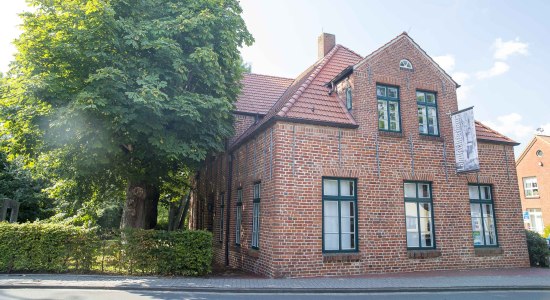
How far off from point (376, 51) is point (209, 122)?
5868mm

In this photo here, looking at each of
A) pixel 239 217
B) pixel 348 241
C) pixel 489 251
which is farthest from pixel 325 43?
pixel 489 251

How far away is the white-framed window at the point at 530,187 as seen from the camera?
31747mm

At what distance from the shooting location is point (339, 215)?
33.7 ft

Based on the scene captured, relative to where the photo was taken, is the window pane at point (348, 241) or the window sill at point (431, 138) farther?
the window sill at point (431, 138)

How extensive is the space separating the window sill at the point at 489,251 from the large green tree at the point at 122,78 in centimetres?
894

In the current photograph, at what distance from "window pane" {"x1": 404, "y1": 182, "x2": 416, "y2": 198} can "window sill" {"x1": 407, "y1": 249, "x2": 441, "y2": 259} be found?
1668mm

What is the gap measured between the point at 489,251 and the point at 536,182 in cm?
2598

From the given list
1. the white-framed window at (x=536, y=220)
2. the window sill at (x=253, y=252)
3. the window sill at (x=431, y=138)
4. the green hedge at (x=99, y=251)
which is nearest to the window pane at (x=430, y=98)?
the window sill at (x=431, y=138)

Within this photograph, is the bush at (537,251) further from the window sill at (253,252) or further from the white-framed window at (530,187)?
the white-framed window at (530,187)

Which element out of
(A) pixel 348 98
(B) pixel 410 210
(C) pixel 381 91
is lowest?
(B) pixel 410 210

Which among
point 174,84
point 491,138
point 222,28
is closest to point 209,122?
point 174,84

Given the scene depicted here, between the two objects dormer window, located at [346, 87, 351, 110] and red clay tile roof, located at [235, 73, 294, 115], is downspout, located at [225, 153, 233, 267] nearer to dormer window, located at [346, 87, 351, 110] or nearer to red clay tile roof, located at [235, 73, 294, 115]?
red clay tile roof, located at [235, 73, 294, 115]

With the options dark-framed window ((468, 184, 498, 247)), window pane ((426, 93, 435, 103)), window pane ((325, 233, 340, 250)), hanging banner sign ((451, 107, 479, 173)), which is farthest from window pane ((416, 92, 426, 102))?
window pane ((325, 233, 340, 250))

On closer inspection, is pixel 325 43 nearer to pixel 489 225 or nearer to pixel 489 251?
pixel 489 225
